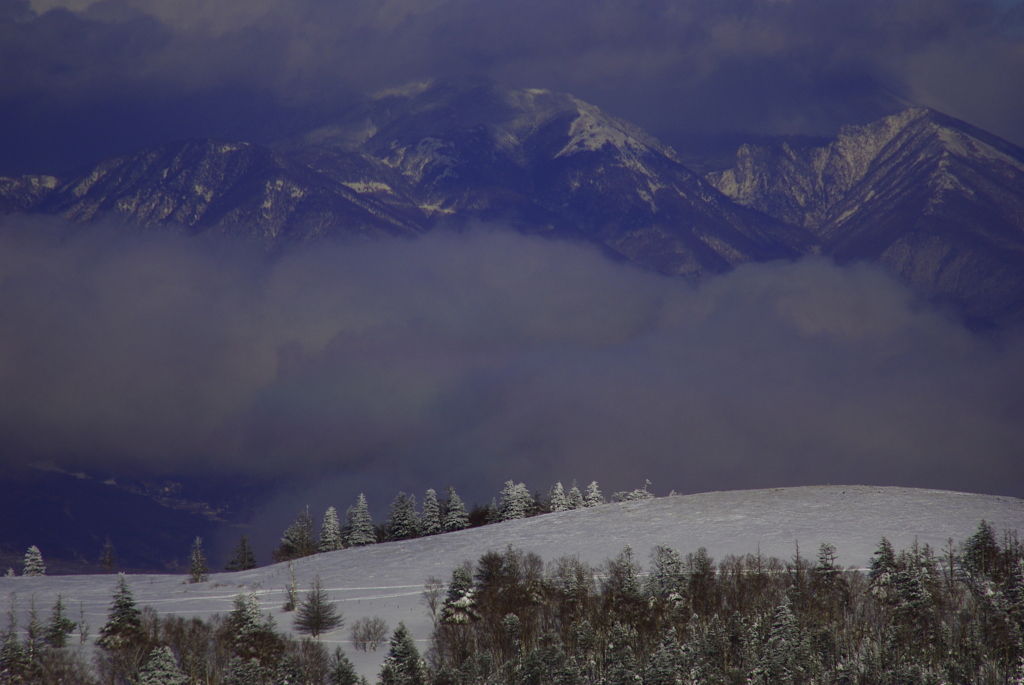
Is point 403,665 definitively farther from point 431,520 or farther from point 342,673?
point 431,520

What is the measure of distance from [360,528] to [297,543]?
12839mm

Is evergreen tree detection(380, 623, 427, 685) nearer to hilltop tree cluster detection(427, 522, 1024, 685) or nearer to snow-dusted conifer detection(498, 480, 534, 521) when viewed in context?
hilltop tree cluster detection(427, 522, 1024, 685)

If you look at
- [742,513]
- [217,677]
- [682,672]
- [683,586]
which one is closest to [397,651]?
[217,677]

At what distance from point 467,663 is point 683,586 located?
105 ft

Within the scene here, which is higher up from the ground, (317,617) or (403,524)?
(403,524)

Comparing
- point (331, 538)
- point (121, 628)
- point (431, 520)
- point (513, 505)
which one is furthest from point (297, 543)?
point (121, 628)

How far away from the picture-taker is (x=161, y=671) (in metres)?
98.6

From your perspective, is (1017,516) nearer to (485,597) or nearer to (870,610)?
(870,610)

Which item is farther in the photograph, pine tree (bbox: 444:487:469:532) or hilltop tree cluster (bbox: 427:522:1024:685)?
pine tree (bbox: 444:487:469:532)

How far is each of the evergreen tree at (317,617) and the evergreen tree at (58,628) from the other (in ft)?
81.7

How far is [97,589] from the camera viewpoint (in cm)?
14725

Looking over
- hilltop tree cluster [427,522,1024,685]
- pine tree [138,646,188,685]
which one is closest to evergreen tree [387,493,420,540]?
hilltop tree cluster [427,522,1024,685]

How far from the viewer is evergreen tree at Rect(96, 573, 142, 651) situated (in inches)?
4382

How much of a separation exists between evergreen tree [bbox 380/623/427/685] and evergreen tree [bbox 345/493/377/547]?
72498mm
